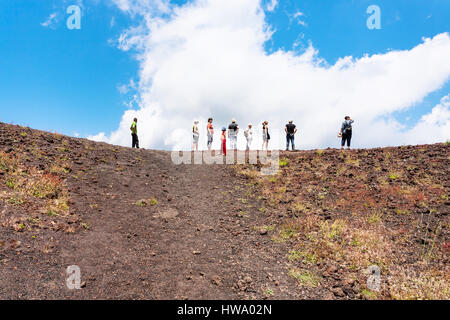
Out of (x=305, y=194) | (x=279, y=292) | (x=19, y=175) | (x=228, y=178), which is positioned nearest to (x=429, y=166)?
(x=305, y=194)

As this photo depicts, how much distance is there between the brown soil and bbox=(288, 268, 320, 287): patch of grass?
0.06 metres

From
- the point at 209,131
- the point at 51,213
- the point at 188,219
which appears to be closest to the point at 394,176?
the point at 188,219

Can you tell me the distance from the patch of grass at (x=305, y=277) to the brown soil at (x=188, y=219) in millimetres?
60

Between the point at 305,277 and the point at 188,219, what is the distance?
5144 mm

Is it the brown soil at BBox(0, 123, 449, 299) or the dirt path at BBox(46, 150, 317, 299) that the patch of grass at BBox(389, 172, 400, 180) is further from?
the dirt path at BBox(46, 150, 317, 299)

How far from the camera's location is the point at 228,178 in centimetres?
1556

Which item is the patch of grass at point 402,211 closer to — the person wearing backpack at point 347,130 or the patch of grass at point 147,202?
the person wearing backpack at point 347,130

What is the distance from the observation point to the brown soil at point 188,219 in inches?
250

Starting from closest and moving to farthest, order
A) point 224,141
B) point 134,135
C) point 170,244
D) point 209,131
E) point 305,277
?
point 305,277 < point 170,244 < point 209,131 < point 224,141 < point 134,135

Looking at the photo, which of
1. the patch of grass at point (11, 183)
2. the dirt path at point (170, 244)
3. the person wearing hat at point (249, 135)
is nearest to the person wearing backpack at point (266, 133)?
the person wearing hat at point (249, 135)

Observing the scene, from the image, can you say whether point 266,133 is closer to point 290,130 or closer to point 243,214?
point 290,130

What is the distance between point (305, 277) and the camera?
695 centimetres

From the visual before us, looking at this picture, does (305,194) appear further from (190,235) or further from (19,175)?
(19,175)

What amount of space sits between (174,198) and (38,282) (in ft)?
22.7
